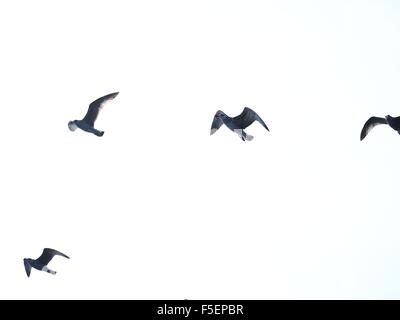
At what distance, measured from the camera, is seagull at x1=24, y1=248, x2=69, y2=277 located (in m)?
39.1

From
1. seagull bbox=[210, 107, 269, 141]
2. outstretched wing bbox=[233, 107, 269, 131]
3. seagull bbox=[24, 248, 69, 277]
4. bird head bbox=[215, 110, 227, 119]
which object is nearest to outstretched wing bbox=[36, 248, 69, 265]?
seagull bbox=[24, 248, 69, 277]

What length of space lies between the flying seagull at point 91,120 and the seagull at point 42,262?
6405 mm

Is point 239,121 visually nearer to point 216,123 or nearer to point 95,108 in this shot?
point 216,123

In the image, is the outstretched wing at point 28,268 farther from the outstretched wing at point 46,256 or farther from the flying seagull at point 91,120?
the flying seagull at point 91,120

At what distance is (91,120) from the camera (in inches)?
1432

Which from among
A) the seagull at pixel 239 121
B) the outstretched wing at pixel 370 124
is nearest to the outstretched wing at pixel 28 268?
the seagull at pixel 239 121

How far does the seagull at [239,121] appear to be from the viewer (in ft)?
114
